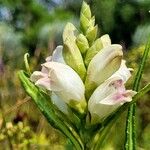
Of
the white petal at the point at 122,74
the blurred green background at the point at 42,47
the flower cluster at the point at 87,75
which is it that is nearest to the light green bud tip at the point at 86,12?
the flower cluster at the point at 87,75

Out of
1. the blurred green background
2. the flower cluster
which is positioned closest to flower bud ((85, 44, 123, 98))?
the flower cluster

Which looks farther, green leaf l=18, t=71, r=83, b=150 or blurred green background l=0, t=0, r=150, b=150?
blurred green background l=0, t=0, r=150, b=150

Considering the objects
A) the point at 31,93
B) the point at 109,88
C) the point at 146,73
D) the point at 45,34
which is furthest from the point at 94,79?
the point at 45,34

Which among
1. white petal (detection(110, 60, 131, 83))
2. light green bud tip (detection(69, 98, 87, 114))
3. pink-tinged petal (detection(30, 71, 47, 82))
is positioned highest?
pink-tinged petal (detection(30, 71, 47, 82))

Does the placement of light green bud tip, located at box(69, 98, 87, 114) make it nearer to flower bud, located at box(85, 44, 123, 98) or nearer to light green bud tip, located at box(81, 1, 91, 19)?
flower bud, located at box(85, 44, 123, 98)

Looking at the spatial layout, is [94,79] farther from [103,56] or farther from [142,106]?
[142,106]

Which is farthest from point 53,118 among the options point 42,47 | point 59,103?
point 42,47

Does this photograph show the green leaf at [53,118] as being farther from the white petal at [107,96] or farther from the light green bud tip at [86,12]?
the light green bud tip at [86,12]
